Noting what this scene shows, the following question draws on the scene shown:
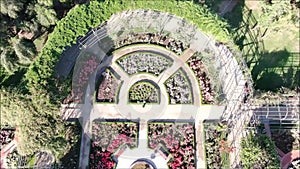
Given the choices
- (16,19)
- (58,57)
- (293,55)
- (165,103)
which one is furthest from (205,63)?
(16,19)

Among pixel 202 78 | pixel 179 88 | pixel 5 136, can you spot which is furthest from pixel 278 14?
pixel 5 136

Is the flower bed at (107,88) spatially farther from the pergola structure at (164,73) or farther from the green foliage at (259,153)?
the green foliage at (259,153)

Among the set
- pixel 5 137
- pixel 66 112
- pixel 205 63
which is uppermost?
pixel 205 63

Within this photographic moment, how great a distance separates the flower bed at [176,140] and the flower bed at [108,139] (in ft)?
6.25

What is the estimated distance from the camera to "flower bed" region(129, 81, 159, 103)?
3809 cm

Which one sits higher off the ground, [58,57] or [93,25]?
[93,25]

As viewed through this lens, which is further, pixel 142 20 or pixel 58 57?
pixel 142 20

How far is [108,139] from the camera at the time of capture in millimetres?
36469

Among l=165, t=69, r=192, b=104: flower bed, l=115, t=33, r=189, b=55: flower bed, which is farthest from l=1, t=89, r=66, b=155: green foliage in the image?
l=165, t=69, r=192, b=104: flower bed

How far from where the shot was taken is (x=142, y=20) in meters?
39.3

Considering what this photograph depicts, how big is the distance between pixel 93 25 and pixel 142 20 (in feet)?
17.6

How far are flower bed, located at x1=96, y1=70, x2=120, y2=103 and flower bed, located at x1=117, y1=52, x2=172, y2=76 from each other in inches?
66.9

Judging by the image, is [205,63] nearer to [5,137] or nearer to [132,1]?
[132,1]

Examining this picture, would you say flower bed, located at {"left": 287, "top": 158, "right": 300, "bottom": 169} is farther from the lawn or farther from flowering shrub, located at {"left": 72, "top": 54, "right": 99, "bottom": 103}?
flowering shrub, located at {"left": 72, "top": 54, "right": 99, "bottom": 103}
